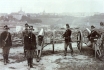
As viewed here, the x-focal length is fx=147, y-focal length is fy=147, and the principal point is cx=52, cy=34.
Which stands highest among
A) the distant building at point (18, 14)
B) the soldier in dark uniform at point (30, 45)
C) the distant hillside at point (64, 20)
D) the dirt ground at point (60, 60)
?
the distant building at point (18, 14)

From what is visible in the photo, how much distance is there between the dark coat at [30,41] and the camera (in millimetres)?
2106

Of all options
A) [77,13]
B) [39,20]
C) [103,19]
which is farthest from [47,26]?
[103,19]

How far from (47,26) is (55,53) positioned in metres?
0.44

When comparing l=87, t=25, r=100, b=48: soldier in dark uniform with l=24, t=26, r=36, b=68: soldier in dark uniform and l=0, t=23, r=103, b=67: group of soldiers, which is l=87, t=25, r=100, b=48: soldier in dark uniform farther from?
l=24, t=26, r=36, b=68: soldier in dark uniform

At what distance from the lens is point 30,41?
83.1 inches

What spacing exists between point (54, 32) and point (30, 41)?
40cm

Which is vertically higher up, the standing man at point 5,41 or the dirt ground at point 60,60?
the standing man at point 5,41

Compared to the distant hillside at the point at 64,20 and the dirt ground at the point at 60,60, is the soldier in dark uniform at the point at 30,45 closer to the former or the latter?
the dirt ground at the point at 60,60

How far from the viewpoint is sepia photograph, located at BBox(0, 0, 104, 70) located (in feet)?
7.14

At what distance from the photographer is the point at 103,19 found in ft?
7.70

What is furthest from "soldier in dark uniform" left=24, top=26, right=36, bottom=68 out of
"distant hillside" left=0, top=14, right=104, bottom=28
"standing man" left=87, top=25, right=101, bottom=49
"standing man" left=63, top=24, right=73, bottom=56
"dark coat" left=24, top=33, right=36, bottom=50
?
"standing man" left=87, top=25, right=101, bottom=49

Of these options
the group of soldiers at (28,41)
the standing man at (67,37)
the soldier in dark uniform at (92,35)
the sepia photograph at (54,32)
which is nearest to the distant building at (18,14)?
the sepia photograph at (54,32)

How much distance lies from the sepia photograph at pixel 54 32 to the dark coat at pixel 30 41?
0.02m

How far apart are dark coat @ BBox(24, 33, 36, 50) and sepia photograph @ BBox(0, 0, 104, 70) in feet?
0.06
